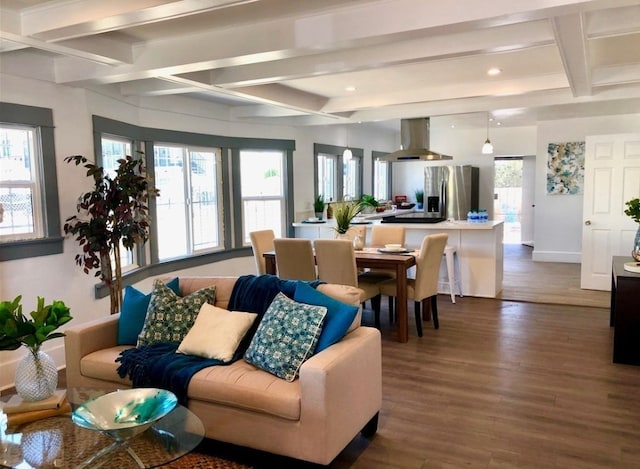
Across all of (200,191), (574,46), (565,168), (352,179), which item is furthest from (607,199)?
(200,191)

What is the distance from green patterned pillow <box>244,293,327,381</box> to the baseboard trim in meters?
6.84

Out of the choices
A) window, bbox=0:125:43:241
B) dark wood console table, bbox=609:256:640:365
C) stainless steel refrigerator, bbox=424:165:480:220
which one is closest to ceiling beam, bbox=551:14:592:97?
dark wood console table, bbox=609:256:640:365

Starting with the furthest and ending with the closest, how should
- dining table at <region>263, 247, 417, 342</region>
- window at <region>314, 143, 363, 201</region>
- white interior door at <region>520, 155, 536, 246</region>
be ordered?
white interior door at <region>520, 155, 536, 246</region> < window at <region>314, 143, 363, 201</region> < dining table at <region>263, 247, 417, 342</region>

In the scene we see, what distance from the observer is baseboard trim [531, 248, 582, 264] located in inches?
324

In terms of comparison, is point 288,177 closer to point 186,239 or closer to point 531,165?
point 186,239

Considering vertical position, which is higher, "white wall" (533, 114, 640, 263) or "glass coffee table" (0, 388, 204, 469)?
"white wall" (533, 114, 640, 263)

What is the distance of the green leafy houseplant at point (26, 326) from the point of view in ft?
7.20

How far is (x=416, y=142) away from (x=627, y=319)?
12.6 ft

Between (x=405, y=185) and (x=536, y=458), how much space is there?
28.8ft

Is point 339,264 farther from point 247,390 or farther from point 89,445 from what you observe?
point 89,445

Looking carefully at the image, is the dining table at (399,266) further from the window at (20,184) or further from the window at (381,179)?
the window at (381,179)

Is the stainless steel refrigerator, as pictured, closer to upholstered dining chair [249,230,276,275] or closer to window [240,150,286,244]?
window [240,150,286,244]

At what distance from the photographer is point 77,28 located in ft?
9.55

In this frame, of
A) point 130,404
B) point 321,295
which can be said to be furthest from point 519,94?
point 130,404
